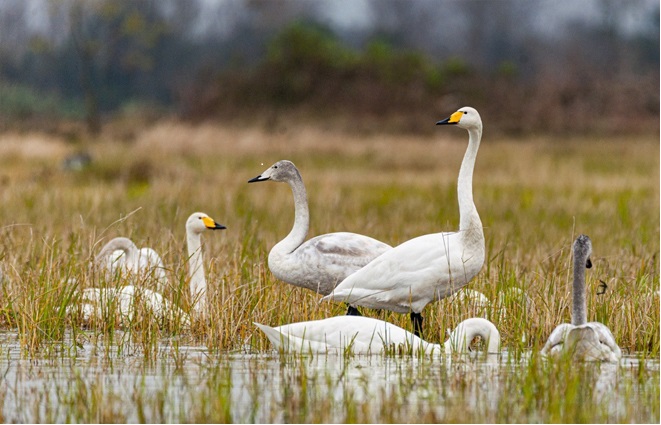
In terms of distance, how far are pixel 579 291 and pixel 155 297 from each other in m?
2.58

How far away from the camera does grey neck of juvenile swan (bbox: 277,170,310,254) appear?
7668mm

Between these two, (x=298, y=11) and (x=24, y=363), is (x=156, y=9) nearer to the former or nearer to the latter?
(x=298, y=11)

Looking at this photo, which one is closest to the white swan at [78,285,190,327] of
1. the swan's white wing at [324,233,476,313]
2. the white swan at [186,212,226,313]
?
the white swan at [186,212,226,313]

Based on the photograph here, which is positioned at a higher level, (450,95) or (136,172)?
(450,95)

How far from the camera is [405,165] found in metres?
24.3

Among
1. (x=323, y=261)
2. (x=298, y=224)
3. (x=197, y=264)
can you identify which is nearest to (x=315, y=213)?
(x=298, y=224)

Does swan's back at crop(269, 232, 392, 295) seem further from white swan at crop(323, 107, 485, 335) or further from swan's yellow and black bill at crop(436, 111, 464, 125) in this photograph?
swan's yellow and black bill at crop(436, 111, 464, 125)

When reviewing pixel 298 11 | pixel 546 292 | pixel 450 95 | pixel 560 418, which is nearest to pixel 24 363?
pixel 560 418

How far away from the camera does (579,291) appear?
6.38 m

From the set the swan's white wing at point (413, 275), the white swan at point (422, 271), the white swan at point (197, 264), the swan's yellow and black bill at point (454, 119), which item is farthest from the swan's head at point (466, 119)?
the white swan at point (197, 264)

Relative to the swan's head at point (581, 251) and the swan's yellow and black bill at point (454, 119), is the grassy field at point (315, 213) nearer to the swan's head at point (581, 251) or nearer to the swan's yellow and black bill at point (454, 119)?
the swan's head at point (581, 251)

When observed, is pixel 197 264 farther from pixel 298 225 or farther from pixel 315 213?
pixel 315 213

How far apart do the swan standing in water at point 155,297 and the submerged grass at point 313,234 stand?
0.08m

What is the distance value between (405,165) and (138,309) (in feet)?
56.8
